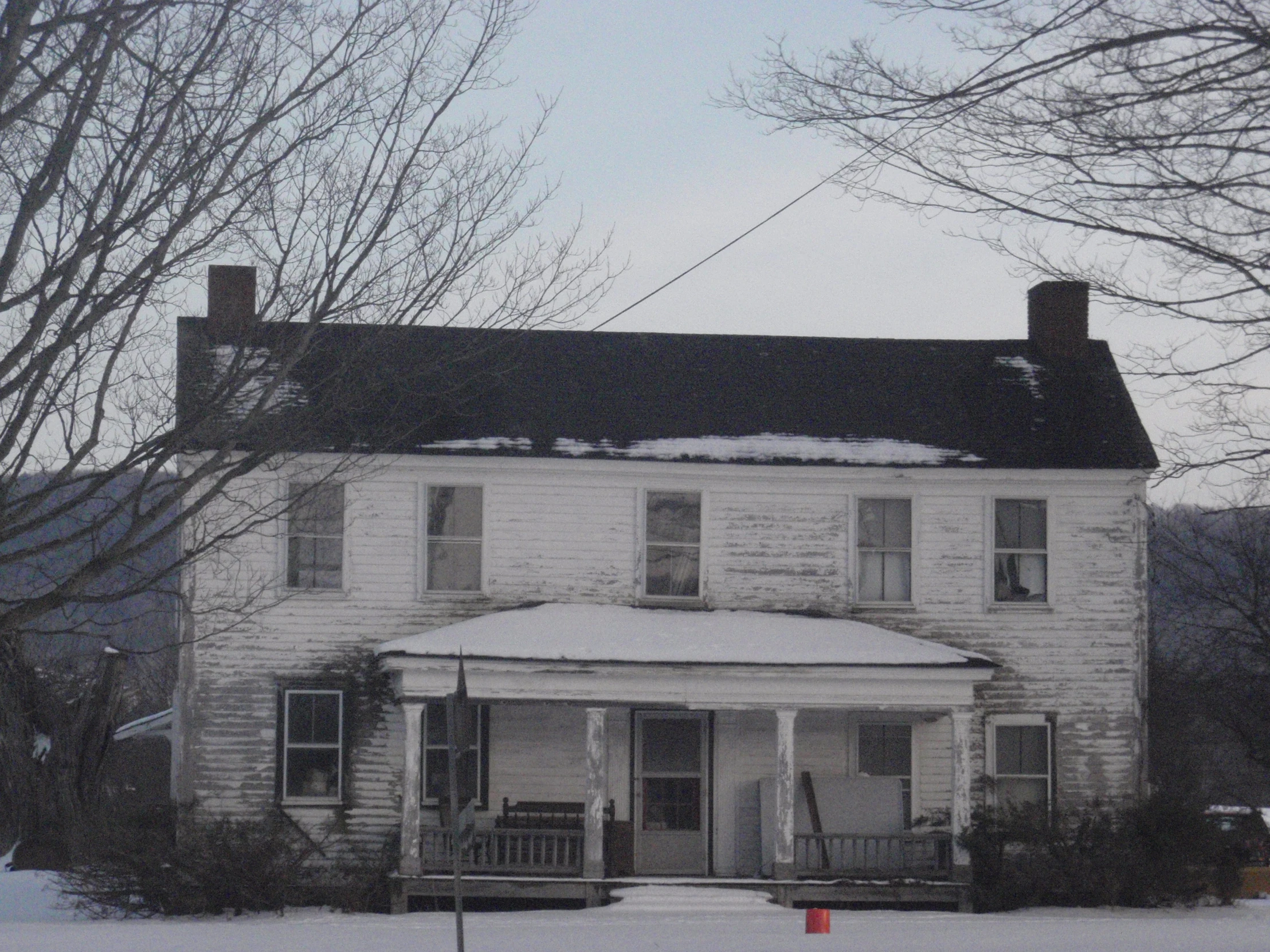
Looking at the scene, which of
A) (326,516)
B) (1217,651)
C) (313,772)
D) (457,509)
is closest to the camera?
(313,772)

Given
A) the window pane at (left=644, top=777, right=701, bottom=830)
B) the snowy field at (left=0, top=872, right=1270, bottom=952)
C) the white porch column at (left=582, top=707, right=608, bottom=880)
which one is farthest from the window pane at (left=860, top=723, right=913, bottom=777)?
the white porch column at (left=582, top=707, right=608, bottom=880)

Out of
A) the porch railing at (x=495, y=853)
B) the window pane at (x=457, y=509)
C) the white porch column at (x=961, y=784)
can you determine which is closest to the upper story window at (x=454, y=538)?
the window pane at (x=457, y=509)

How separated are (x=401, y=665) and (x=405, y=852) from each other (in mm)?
2242

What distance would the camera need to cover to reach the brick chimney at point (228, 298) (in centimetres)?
2162

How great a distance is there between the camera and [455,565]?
21234 millimetres

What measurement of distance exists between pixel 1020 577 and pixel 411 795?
8.63 m

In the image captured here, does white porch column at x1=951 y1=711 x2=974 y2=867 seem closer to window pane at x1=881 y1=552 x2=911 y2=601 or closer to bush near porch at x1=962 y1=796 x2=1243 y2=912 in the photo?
bush near porch at x1=962 y1=796 x2=1243 y2=912

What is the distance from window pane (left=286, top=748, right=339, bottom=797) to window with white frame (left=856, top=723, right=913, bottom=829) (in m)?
6.92

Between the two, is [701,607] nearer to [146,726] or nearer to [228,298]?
[228,298]

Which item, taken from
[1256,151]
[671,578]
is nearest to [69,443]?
[1256,151]

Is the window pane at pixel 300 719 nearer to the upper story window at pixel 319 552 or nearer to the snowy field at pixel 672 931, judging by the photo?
the upper story window at pixel 319 552

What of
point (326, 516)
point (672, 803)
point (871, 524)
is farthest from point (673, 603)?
point (326, 516)

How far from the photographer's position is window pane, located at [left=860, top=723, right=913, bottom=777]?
71.1 ft

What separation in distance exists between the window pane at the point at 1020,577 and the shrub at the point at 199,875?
8.96 m
